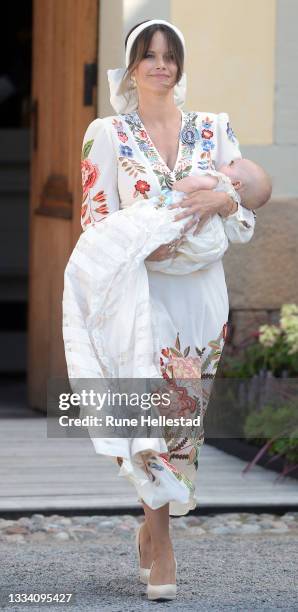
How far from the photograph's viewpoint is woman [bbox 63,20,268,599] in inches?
Result: 198

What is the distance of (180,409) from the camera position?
5078 mm

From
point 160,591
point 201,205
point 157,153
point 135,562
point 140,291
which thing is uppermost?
point 157,153

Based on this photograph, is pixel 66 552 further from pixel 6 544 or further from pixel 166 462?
pixel 166 462

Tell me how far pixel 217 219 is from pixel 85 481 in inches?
82.4

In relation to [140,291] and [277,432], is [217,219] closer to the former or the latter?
[140,291]

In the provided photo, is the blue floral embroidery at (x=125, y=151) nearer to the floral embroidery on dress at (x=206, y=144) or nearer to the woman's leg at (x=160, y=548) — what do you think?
the floral embroidery on dress at (x=206, y=144)

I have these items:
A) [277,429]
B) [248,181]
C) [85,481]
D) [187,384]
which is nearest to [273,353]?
[277,429]

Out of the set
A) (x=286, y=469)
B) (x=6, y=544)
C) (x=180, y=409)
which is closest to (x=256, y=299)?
(x=286, y=469)

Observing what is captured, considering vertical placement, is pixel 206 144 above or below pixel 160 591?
above

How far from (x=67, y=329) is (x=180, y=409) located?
17.0 inches

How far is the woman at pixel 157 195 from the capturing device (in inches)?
198

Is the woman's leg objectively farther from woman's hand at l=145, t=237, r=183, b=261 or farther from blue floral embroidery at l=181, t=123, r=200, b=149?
blue floral embroidery at l=181, t=123, r=200, b=149

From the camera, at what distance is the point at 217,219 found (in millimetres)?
5129

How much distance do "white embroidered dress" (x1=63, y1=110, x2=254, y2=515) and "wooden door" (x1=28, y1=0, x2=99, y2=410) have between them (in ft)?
9.37
